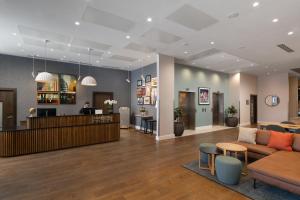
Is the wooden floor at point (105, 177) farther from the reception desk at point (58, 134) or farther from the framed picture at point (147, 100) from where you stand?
the framed picture at point (147, 100)

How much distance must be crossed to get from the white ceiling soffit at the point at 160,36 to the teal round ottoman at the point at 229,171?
3663 mm

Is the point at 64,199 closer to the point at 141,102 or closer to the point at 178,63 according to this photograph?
the point at 141,102

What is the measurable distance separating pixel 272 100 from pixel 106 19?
12.3 meters

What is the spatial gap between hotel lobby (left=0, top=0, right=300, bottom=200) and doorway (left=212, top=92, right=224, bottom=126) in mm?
694

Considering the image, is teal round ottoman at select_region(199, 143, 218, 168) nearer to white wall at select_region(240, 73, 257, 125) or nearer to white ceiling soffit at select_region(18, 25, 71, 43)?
white ceiling soffit at select_region(18, 25, 71, 43)

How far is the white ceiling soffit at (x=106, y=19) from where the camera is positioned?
3.69 m

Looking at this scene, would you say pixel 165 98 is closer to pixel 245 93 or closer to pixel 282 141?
pixel 282 141

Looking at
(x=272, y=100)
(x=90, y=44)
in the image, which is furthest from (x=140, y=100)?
(x=272, y=100)

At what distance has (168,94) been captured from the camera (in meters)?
6.97

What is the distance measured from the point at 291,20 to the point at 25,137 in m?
7.85

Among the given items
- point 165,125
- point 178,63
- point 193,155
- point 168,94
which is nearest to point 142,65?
point 178,63

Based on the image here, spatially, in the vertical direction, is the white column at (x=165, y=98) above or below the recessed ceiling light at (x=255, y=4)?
below

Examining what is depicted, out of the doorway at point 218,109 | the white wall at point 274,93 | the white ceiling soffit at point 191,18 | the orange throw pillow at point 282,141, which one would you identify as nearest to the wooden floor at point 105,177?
the orange throw pillow at point 282,141

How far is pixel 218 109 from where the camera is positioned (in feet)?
34.6
